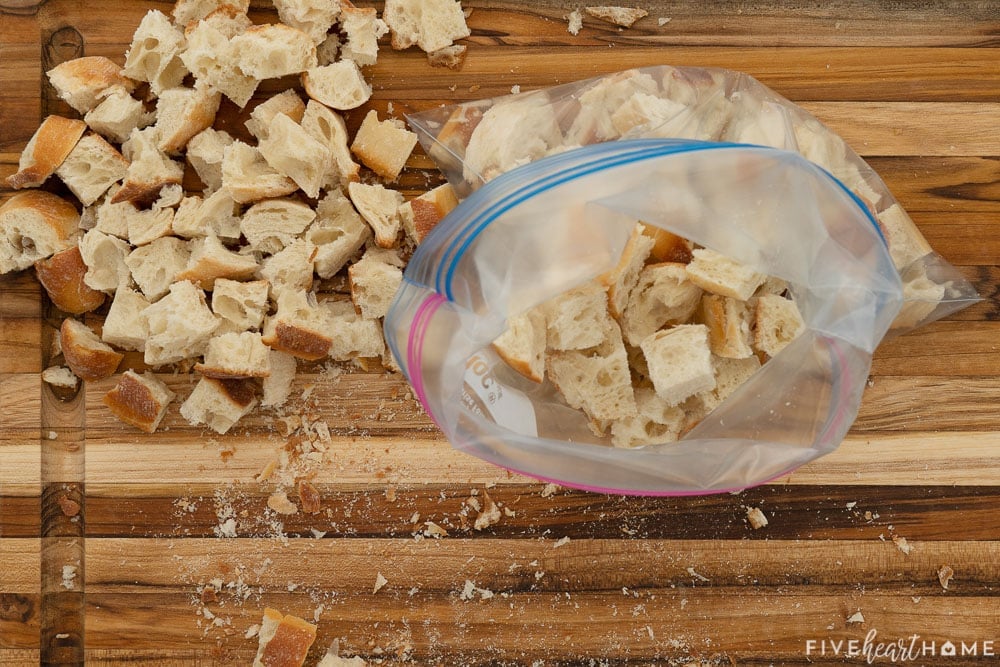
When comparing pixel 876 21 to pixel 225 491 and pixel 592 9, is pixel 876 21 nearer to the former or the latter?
pixel 592 9

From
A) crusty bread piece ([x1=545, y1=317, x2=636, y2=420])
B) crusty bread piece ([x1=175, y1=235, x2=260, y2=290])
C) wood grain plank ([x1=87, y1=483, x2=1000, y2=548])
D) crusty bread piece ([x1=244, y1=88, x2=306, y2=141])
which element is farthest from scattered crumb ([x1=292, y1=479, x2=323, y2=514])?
crusty bread piece ([x1=244, y1=88, x2=306, y2=141])

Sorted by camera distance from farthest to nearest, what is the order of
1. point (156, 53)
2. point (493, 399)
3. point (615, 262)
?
point (156, 53), point (493, 399), point (615, 262)

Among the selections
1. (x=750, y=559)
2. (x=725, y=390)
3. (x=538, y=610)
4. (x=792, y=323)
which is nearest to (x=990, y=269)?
(x=792, y=323)

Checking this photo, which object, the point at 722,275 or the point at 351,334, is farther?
the point at 351,334

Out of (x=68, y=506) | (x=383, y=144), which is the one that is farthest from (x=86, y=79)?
(x=68, y=506)

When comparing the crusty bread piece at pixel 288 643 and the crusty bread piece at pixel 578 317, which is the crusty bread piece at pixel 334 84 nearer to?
the crusty bread piece at pixel 578 317

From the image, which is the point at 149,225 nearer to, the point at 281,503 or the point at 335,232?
the point at 335,232
